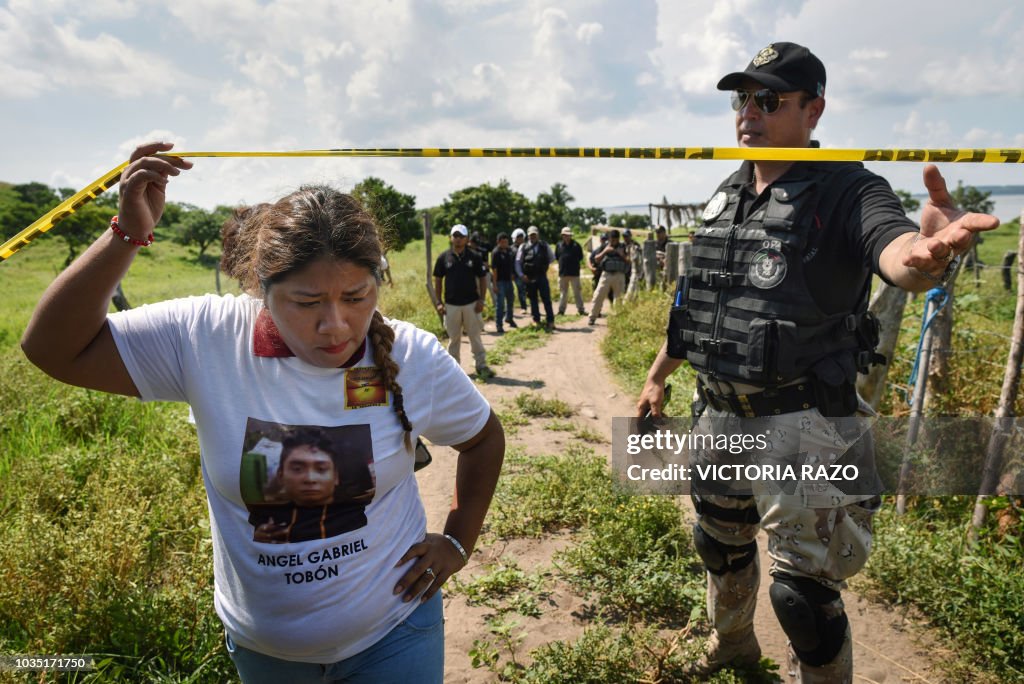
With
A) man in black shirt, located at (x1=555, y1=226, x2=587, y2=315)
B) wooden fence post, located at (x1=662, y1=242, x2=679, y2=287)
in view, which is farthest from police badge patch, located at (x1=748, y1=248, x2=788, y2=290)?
wooden fence post, located at (x1=662, y1=242, x2=679, y2=287)

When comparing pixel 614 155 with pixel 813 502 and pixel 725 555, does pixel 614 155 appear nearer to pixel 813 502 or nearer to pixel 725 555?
pixel 813 502

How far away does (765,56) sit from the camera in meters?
2.49

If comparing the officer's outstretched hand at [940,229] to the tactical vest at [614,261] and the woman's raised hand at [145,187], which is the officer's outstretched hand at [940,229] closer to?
the woman's raised hand at [145,187]

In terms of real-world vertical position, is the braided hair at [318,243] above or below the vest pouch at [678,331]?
above

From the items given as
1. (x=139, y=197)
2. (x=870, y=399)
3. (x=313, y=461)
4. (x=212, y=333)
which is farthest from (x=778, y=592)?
(x=870, y=399)

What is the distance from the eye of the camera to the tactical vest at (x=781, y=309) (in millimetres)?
2236

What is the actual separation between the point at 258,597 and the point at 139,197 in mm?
950

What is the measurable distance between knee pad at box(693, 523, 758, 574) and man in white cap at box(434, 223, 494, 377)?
19.2 feet

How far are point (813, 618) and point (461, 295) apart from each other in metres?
6.77

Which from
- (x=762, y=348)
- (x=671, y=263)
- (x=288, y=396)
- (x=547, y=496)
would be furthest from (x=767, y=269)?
(x=671, y=263)

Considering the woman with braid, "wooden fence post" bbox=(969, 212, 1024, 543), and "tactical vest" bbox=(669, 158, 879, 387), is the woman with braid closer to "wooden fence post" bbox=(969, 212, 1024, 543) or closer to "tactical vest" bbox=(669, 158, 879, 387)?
"tactical vest" bbox=(669, 158, 879, 387)

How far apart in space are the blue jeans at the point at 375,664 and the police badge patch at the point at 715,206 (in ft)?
6.43

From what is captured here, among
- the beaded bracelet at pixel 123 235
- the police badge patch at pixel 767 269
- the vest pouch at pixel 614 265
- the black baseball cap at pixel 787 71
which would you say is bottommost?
the vest pouch at pixel 614 265

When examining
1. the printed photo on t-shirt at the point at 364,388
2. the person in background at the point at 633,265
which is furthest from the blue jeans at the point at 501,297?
the printed photo on t-shirt at the point at 364,388
